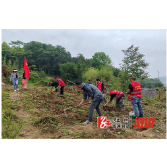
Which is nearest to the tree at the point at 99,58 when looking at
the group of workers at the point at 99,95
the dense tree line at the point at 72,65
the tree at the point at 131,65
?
the dense tree line at the point at 72,65

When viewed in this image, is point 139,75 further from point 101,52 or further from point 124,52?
point 101,52

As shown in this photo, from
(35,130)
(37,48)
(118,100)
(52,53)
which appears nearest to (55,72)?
(52,53)

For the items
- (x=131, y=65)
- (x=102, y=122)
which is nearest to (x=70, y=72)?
(x=131, y=65)

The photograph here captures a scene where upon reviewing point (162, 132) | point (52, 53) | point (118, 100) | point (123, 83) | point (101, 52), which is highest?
point (101, 52)

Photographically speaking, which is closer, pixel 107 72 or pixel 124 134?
pixel 124 134

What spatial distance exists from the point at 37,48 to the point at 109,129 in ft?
138

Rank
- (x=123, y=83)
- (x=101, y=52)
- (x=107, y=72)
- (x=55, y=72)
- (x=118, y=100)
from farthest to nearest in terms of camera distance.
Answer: (x=101, y=52) < (x=55, y=72) < (x=107, y=72) < (x=123, y=83) < (x=118, y=100)

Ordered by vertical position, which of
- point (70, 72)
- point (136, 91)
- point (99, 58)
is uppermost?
point (99, 58)

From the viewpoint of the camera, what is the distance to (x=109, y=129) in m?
3.87

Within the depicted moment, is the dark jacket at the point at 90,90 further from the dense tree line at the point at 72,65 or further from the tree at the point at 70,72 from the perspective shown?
the tree at the point at 70,72

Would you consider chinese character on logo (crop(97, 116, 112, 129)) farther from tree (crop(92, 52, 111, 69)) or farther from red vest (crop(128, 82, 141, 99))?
tree (crop(92, 52, 111, 69))

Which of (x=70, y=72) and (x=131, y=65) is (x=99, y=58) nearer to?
(x=70, y=72)

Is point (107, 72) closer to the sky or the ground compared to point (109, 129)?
closer to the sky

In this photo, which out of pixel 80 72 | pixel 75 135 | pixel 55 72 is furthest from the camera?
pixel 55 72
